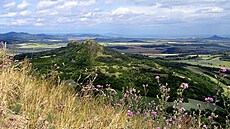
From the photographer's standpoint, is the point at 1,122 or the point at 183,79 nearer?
the point at 1,122

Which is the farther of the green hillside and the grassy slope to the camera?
the green hillside

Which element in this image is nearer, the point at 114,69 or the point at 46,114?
the point at 46,114

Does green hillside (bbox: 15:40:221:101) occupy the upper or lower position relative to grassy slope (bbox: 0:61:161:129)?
lower

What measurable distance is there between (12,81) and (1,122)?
2.23 m

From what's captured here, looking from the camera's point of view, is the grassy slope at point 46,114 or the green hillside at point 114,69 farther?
the green hillside at point 114,69

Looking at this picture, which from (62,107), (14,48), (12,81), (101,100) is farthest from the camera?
(14,48)

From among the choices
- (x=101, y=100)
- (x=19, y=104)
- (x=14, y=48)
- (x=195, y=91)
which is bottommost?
(x=195, y=91)

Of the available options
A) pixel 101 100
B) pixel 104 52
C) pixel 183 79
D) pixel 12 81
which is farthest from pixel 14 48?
pixel 104 52

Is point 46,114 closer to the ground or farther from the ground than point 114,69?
farther from the ground

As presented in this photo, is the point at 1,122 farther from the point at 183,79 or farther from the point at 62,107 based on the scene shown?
the point at 183,79

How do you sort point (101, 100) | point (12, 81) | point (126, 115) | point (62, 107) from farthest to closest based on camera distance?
point (101, 100) < point (12, 81) < point (126, 115) < point (62, 107)

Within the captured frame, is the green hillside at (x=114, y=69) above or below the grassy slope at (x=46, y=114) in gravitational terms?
below

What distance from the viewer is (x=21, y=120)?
363 centimetres

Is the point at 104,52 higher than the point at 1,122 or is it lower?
lower
